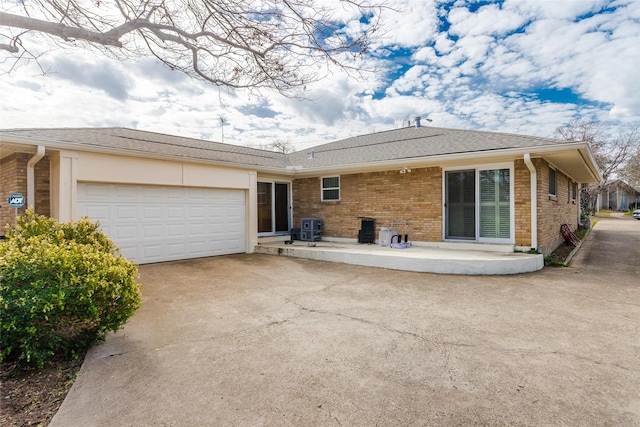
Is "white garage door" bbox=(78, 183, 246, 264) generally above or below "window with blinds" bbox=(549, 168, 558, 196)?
below

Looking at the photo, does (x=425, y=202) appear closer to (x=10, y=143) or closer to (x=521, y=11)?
(x=521, y=11)

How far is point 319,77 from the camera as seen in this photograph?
17.4 feet

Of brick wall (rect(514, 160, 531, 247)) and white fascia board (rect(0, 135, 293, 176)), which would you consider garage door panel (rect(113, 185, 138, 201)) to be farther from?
brick wall (rect(514, 160, 531, 247))

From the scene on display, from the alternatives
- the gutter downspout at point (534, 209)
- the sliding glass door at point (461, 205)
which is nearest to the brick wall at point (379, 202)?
the sliding glass door at point (461, 205)

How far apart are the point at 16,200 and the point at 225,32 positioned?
238 inches

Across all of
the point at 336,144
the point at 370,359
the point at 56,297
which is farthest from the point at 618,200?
the point at 56,297

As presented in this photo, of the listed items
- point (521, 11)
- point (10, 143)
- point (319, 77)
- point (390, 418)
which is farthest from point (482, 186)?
point (10, 143)

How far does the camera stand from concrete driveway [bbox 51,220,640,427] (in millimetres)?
2443

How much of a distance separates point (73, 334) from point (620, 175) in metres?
43.3

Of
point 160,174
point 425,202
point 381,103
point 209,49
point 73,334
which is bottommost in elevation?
point 73,334

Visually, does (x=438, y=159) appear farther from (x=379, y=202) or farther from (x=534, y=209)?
(x=534, y=209)

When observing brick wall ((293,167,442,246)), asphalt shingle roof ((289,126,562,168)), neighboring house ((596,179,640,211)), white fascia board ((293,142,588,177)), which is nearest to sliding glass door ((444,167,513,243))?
brick wall ((293,167,442,246))

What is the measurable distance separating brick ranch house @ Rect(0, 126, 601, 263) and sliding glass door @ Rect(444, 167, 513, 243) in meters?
0.03

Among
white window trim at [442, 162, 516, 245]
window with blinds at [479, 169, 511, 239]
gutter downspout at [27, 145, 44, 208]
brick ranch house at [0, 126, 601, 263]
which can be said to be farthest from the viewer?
window with blinds at [479, 169, 511, 239]
